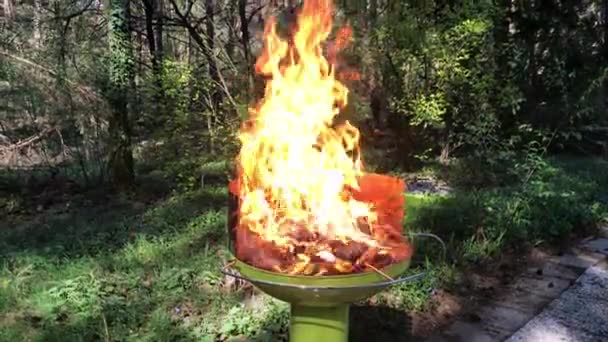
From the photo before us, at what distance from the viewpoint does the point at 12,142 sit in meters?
5.78

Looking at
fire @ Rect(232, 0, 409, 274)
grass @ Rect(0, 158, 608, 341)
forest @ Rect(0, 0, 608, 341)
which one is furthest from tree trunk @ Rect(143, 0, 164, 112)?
fire @ Rect(232, 0, 409, 274)

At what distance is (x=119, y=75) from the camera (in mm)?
5723

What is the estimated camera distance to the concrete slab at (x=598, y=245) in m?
4.12

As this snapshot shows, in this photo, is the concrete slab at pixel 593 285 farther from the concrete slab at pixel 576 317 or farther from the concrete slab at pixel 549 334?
the concrete slab at pixel 549 334

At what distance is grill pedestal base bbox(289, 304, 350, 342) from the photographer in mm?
1962

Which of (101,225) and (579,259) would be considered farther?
(101,225)

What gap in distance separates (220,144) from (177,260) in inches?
85.6

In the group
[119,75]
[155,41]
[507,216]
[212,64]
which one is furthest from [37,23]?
[507,216]

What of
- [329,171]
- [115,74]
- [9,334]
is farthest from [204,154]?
[329,171]

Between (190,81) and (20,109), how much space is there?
1695 mm

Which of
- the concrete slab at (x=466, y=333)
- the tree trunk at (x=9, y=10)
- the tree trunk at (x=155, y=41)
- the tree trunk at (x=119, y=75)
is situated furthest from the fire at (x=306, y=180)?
the tree trunk at (x=9, y=10)

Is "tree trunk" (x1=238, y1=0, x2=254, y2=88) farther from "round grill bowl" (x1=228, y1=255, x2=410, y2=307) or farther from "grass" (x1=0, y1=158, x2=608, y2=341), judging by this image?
"round grill bowl" (x1=228, y1=255, x2=410, y2=307)

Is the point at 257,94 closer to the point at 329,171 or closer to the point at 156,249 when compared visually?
the point at 156,249

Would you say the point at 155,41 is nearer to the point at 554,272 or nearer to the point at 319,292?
the point at 554,272
